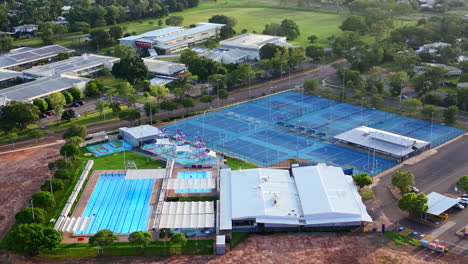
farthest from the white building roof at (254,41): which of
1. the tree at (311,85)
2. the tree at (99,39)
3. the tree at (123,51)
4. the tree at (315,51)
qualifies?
the tree at (99,39)

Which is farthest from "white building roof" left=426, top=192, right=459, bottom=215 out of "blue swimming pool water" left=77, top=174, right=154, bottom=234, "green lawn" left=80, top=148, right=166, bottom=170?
"green lawn" left=80, top=148, right=166, bottom=170

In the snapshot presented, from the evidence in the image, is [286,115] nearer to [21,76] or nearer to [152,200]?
[152,200]

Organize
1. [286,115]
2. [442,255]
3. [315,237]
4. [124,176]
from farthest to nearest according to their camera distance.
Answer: [286,115] → [124,176] → [315,237] → [442,255]

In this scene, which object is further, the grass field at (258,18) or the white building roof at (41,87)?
the grass field at (258,18)

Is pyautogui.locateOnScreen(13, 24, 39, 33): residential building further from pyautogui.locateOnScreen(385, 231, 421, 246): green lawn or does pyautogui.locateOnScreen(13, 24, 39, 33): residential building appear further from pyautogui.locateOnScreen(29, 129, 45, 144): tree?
pyautogui.locateOnScreen(385, 231, 421, 246): green lawn

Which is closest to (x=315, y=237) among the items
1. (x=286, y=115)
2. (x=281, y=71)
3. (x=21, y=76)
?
(x=286, y=115)

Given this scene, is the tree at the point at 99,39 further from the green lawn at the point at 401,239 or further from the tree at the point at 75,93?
the green lawn at the point at 401,239
